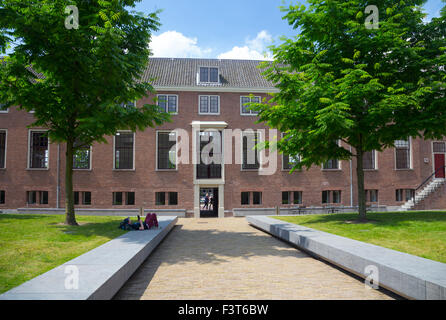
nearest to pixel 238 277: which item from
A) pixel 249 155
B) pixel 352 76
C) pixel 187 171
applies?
pixel 352 76

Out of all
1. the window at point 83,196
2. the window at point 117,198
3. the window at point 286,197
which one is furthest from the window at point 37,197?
the window at point 286,197

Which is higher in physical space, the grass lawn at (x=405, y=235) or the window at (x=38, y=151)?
the window at (x=38, y=151)

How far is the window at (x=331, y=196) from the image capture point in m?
27.0

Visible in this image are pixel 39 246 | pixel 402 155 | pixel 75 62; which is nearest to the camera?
pixel 39 246

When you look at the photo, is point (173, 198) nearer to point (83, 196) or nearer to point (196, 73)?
point (83, 196)

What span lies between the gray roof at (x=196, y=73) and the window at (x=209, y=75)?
593 mm

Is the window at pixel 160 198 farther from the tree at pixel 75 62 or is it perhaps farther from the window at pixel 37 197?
the tree at pixel 75 62

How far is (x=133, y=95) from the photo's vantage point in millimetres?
12648

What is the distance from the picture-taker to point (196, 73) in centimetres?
2819

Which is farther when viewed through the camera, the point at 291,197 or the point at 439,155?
the point at 439,155

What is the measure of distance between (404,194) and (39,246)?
28.2 m

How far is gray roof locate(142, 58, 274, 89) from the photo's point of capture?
26833mm

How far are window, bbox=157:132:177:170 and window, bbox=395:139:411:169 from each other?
19.6 meters
